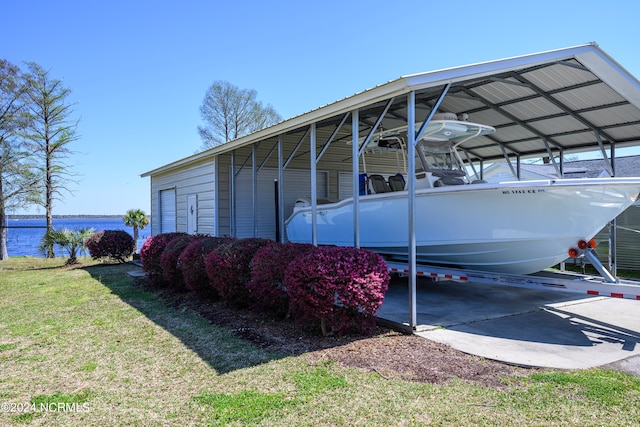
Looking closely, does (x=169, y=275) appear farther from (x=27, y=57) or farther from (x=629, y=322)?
(x=27, y=57)

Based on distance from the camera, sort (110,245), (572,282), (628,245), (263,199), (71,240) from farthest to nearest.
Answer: (71,240) → (110,245) → (263,199) → (628,245) → (572,282)

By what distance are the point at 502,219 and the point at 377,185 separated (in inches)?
124

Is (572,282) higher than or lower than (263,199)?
lower

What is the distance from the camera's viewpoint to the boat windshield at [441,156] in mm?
8180

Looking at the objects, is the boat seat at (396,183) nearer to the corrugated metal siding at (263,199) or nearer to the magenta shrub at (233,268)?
the magenta shrub at (233,268)

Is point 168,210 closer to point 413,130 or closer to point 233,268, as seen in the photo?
point 233,268

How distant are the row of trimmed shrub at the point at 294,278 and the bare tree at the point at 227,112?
1031 inches

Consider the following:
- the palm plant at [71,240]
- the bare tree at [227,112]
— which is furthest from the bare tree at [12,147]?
the bare tree at [227,112]

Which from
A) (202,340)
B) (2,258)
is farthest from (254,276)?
(2,258)

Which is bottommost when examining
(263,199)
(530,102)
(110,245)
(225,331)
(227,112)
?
(225,331)

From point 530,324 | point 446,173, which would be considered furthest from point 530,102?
point 530,324

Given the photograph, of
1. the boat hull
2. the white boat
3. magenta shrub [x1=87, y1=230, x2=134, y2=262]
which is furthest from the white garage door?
the boat hull

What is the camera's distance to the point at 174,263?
8.83 metres

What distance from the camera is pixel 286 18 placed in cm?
1708
